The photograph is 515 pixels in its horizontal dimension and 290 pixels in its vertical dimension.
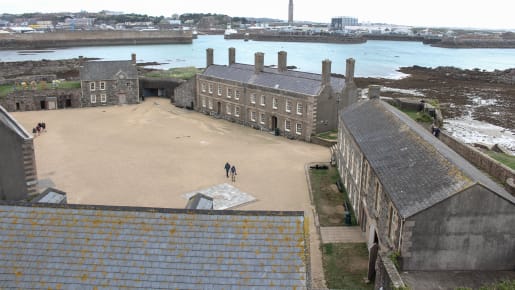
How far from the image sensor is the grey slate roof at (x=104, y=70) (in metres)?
51.0

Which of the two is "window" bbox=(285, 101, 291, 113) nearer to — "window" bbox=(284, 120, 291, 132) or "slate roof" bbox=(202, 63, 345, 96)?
"window" bbox=(284, 120, 291, 132)

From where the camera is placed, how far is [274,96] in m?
40.4

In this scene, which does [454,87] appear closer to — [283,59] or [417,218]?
[283,59]

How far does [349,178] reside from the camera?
25031 millimetres

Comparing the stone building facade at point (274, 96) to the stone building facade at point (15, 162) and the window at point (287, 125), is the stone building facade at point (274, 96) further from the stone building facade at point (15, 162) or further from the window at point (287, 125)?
the stone building facade at point (15, 162)

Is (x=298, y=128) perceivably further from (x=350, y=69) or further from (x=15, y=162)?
(x=15, y=162)

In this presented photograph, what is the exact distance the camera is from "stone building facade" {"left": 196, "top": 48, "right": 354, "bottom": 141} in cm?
3753

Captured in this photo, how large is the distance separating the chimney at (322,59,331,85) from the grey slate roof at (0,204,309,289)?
2842 cm

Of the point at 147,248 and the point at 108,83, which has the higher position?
the point at 147,248

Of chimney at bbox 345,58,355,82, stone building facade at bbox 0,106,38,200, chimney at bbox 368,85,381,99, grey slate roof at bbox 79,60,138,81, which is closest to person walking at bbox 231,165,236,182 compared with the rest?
chimney at bbox 368,85,381,99

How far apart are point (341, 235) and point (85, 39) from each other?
6995 inches

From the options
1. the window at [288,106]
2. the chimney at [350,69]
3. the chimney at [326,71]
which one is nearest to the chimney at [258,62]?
the window at [288,106]

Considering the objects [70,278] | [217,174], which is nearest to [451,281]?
[70,278]

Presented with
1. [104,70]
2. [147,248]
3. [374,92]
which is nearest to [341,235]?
[374,92]
